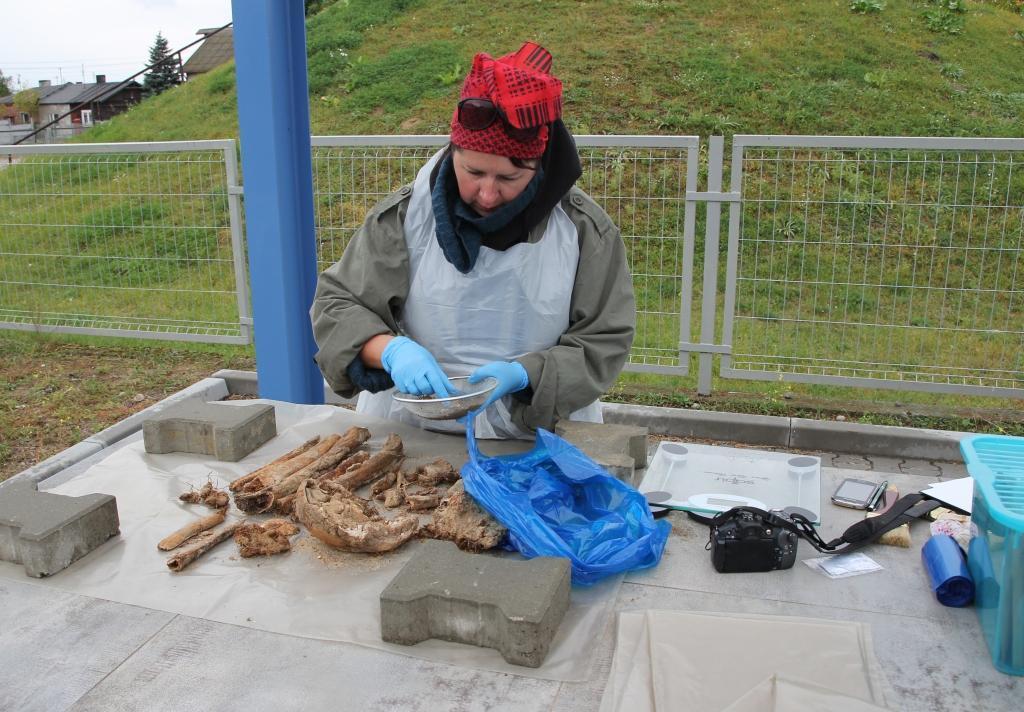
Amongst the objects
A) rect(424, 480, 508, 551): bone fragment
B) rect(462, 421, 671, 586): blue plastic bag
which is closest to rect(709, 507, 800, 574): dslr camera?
rect(462, 421, 671, 586): blue plastic bag

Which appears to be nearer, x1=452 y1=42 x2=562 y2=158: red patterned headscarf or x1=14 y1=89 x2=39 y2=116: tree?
x1=452 y1=42 x2=562 y2=158: red patterned headscarf

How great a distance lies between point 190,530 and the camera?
6.31ft

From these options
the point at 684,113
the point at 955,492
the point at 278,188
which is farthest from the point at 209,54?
the point at 955,492

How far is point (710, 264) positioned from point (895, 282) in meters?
0.98

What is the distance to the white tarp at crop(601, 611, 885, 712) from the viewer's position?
124 centimetres

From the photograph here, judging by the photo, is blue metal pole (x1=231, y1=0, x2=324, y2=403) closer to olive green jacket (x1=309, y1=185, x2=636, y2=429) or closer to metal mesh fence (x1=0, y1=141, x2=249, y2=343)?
olive green jacket (x1=309, y1=185, x2=636, y2=429)

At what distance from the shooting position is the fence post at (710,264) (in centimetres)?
486

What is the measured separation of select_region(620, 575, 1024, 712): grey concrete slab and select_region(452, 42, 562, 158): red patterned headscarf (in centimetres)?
104

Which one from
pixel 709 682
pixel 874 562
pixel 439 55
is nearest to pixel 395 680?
pixel 709 682

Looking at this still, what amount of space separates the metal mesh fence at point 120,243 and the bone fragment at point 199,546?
12.7 feet

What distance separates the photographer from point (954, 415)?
4863 mm

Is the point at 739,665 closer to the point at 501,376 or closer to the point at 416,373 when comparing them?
the point at 501,376

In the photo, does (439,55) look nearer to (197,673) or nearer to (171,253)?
(171,253)

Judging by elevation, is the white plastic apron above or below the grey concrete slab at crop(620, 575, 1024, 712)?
above
